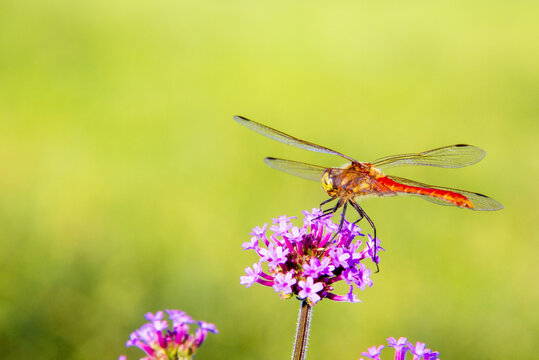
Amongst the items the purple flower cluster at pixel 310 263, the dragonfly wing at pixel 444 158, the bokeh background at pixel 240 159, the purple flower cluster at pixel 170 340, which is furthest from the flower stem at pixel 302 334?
the bokeh background at pixel 240 159

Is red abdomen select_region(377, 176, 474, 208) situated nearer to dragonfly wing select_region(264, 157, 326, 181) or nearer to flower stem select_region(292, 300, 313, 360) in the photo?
dragonfly wing select_region(264, 157, 326, 181)

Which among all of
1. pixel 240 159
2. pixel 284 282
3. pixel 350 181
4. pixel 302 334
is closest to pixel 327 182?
pixel 350 181

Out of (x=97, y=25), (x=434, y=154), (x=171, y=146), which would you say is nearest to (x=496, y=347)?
(x=434, y=154)

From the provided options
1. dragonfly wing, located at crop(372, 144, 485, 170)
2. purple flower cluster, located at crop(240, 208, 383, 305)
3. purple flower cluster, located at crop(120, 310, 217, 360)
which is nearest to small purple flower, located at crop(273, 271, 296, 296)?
purple flower cluster, located at crop(240, 208, 383, 305)

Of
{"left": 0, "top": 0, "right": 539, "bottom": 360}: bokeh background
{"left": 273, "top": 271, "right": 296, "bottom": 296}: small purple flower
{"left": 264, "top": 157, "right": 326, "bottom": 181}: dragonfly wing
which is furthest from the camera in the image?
{"left": 0, "top": 0, "right": 539, "bottom": 360}: bokeh background

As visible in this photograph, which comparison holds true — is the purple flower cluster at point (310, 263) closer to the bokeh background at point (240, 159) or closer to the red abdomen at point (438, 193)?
the red abdomen at point (438, 193)

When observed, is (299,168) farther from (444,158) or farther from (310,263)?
(310,263)
